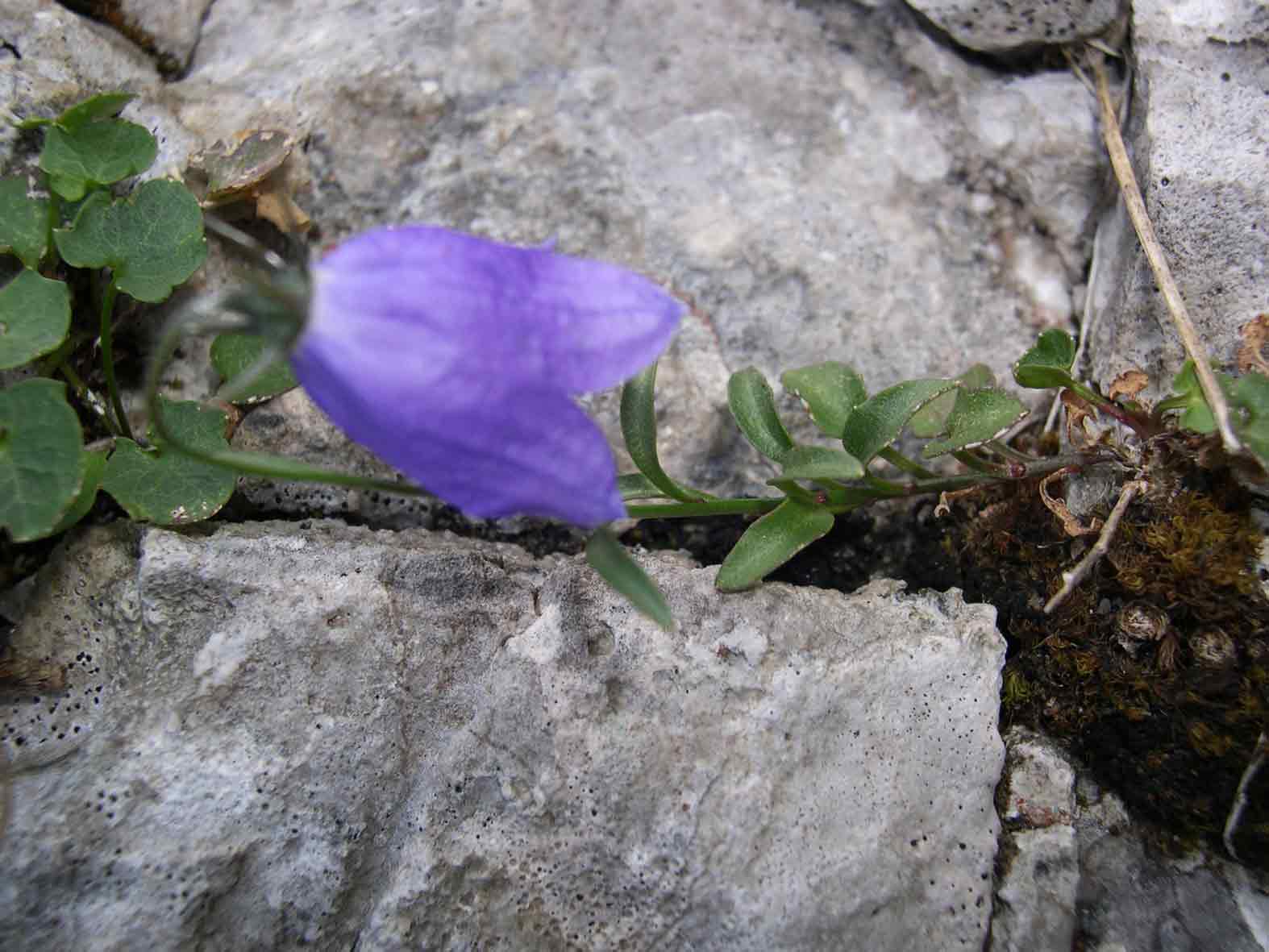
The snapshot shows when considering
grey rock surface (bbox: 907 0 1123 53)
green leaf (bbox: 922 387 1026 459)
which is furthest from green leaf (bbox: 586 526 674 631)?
grey rock surface (bbox: 907 0 1123 53)

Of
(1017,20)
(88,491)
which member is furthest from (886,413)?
(88,491)

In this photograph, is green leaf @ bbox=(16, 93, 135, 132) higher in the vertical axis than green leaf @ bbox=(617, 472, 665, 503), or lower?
higher

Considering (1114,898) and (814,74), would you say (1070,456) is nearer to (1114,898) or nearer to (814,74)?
(1114,898)

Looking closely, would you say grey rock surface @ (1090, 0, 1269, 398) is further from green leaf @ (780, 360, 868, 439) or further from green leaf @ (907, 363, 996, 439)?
green leaf @ (780, 360, 868, 439)

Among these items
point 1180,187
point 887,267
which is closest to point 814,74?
point 887,267

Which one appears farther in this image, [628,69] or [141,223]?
[628,69]

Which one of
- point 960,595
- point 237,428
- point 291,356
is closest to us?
point 291,356
